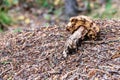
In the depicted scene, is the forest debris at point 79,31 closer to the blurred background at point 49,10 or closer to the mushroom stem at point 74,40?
the mushroom stem at point 74,40

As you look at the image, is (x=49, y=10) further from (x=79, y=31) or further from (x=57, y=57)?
(x=57, y=57)

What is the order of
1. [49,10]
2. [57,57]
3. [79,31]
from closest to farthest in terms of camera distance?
[57,57], [79,31], [49,10]

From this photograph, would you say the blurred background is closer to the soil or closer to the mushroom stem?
the soil

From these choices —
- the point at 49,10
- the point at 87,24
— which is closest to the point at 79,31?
the point at 87,24

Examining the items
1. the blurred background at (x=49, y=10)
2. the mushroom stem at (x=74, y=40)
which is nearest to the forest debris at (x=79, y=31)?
the mushroom stem at (x=74, y=40)

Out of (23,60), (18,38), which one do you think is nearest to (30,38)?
A: (18,38)

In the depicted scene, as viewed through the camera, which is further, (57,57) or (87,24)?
(87,24)

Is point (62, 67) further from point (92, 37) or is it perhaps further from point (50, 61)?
point (92, 37)
